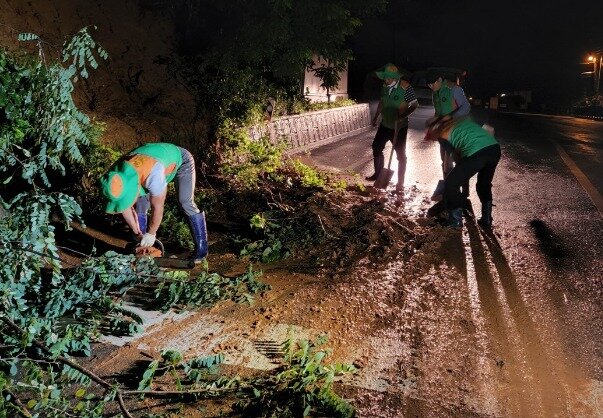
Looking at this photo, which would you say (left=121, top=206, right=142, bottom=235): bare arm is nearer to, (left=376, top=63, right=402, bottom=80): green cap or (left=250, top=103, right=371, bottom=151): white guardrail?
(left=250, top=103, right=371, bottom=151): white guardrail

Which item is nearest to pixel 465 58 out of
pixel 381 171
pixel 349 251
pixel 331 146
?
pixel 331 146

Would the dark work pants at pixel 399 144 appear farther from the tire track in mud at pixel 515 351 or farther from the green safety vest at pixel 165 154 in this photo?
the green safety vest at pixel 165 154

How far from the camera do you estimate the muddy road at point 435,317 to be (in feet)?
10.0

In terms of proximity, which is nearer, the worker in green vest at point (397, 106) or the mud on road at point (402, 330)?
the mud on road at point (402, 330)

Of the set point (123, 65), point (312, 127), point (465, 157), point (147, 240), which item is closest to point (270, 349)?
point (147, 240)

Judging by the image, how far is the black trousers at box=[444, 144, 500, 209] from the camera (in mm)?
5746

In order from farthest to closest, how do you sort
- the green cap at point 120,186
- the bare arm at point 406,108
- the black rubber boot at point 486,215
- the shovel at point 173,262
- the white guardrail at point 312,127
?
the white guardrail at point 312,127
the bare arm at point 406,108
the black rubber boot at point 486,215
the shovel at point 173,262
the green cap at point 120,186

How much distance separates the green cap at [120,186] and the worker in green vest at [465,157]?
3786mm

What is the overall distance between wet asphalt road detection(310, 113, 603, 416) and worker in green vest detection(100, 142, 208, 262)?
288 cm

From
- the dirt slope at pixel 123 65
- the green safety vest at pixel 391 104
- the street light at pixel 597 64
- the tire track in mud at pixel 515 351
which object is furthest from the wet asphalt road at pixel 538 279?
the street light at pixel 597 64

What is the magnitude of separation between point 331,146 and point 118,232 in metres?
7.53

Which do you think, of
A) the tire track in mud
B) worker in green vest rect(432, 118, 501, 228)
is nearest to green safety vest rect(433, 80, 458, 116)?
worker in green vest rect(432, 118, 501, 228)

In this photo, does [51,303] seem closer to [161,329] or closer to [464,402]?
[161,329]

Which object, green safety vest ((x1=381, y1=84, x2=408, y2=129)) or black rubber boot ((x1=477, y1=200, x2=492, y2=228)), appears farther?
green safety vest ((x1=381, y1=84, x2=408, y2=129))
